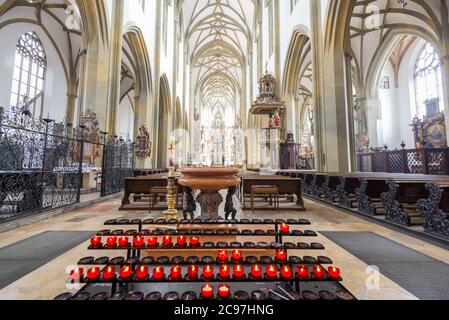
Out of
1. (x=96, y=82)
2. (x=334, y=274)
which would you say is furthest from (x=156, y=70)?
(x=334, y=274)

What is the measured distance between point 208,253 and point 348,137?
23.1 ft

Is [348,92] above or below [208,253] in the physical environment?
above

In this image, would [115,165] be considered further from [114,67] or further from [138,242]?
[138,242]

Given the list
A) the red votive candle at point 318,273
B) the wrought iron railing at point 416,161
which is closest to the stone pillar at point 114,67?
the red votive candle at point 318,273

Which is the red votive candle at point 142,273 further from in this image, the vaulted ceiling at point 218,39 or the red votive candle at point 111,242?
the vaulted ceiling at point 218,39

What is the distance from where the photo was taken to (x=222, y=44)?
2688 cm

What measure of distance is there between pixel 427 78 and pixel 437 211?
18.2 metres

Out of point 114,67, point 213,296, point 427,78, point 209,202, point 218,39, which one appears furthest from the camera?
point 218,39

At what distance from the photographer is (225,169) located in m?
2.39
